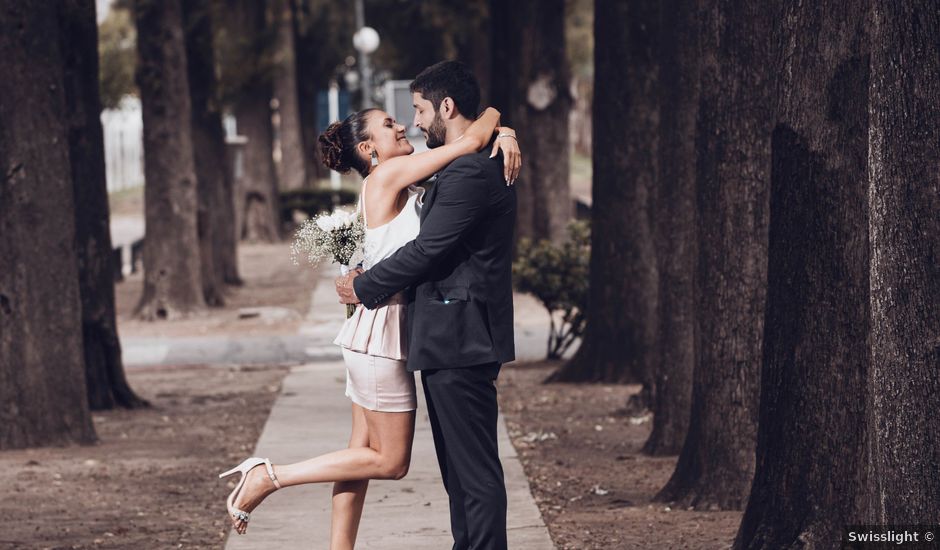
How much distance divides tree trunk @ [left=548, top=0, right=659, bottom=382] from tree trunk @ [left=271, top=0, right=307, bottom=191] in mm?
18784

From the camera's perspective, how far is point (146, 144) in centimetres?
1941

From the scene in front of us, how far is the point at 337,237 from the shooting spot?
5895mm

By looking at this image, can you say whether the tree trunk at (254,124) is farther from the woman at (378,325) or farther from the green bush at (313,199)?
the woman at (378,325)

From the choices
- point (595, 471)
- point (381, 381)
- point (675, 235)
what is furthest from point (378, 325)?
point (675, 235)

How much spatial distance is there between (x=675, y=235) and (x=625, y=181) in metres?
2.90

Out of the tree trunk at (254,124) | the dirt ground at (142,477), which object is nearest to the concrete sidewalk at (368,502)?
the dirt ground at (142,477)

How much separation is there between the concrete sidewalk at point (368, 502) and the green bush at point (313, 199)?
2709 centimetres

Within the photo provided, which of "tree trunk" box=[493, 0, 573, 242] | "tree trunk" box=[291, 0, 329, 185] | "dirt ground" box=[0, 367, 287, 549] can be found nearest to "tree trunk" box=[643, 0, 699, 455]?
"dirt ground" box=[0, 367, 287, 549]

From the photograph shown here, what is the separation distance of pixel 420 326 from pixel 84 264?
24.5 ft

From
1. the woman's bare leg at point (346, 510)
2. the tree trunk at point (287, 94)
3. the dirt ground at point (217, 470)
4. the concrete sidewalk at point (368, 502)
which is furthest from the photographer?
the tree trunk at point (287, 94)

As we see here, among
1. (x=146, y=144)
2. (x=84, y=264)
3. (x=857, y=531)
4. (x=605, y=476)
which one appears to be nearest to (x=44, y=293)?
(x=84, y=264)

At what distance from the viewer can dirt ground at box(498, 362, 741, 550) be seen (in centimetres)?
748

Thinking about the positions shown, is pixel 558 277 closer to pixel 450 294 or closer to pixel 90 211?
pixel 90 211

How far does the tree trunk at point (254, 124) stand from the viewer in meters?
30.6
